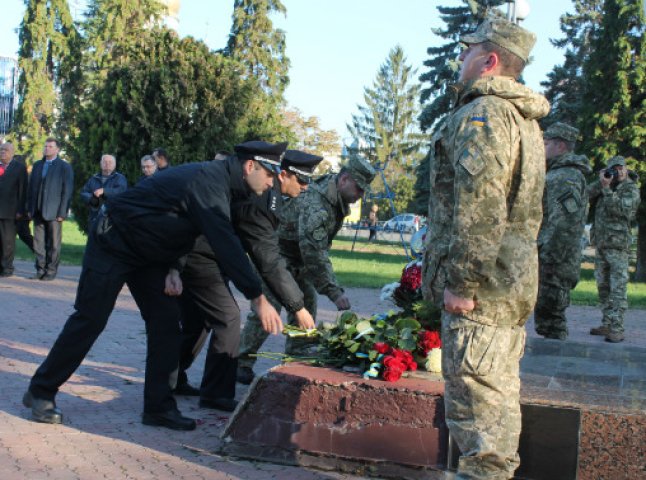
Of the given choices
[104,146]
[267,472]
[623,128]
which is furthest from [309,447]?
[623,128]

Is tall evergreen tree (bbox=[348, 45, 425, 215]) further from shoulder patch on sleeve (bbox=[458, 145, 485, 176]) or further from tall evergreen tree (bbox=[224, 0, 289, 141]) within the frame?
shoulder patch on sleeve (bbox=[458, 145, 485, 176])

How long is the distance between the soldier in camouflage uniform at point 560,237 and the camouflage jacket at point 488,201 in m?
3.85

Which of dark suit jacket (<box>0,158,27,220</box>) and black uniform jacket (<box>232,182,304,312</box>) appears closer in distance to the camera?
black uniform jacket (<box>232,182,304,312</box>)

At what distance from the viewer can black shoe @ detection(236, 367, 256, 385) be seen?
21.8 ft

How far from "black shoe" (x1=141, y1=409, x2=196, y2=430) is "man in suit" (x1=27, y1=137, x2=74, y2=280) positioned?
342 inches

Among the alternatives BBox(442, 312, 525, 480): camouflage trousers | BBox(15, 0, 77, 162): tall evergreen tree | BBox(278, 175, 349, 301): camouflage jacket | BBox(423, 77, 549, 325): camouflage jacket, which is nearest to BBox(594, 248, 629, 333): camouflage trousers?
BBox(278, 175, 349, 301): camouflage jacket

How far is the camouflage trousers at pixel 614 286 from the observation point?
10102mm

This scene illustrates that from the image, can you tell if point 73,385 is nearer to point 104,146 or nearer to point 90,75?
point 104,146

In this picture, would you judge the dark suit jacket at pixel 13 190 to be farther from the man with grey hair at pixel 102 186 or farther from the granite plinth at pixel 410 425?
the granite plinth at pixel 410 425

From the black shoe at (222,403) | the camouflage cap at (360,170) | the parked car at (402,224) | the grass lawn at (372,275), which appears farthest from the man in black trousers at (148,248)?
the parked car at (402,224)

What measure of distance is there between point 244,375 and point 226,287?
110cm

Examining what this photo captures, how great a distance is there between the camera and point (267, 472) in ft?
14.6

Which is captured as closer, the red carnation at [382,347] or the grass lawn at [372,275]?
the red carnation at [382,347]

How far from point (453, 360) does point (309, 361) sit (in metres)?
1.74
